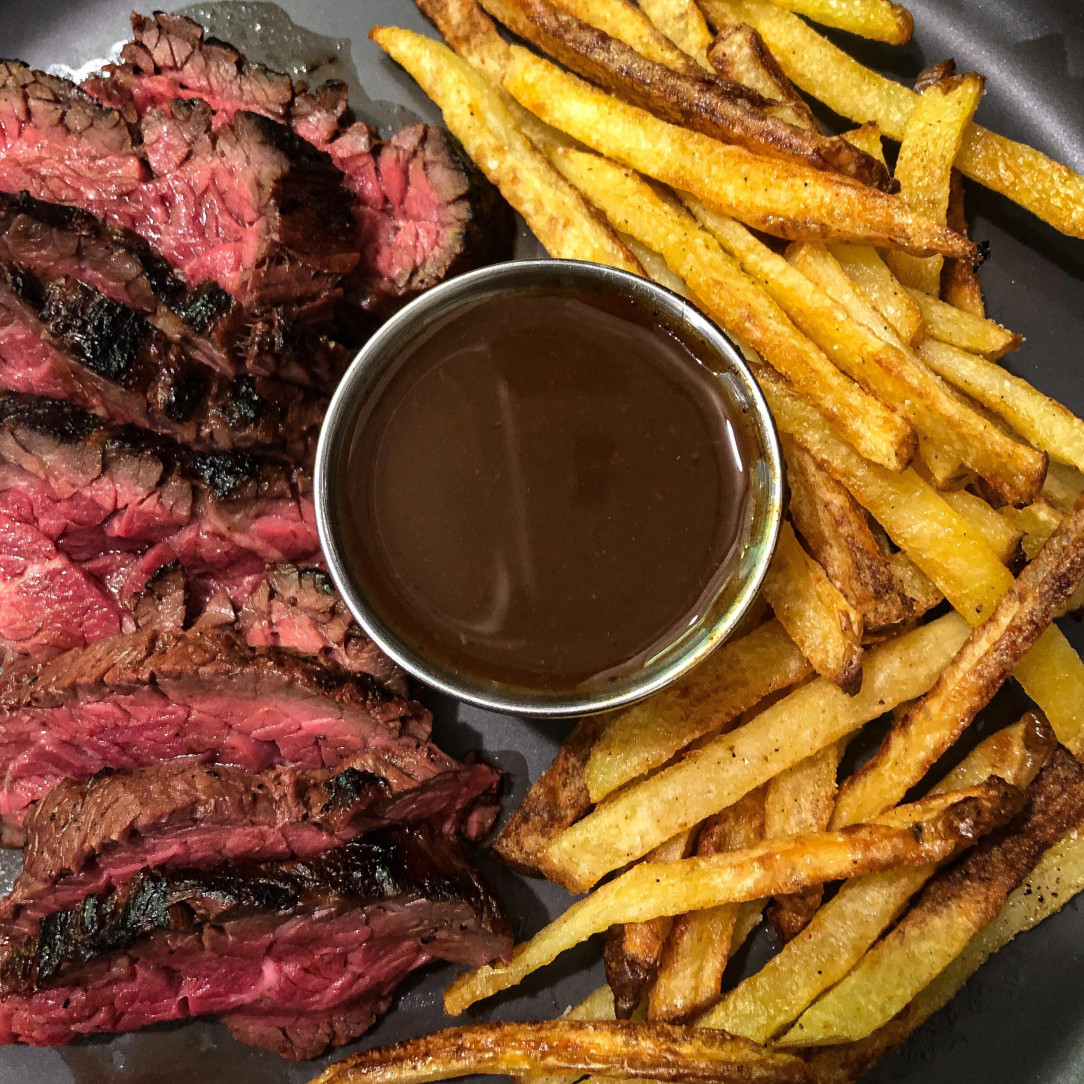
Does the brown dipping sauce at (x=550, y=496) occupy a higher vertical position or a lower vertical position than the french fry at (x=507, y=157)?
lower

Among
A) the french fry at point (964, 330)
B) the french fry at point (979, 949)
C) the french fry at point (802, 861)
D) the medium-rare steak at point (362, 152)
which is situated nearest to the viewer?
the french fry at point (802, 861)

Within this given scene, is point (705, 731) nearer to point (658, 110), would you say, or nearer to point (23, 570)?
point (658, 110)

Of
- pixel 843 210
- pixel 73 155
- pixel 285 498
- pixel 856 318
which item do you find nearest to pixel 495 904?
pixel 285 498

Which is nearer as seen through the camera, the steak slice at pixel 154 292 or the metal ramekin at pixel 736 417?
the metal ramekin at pixel 736 417

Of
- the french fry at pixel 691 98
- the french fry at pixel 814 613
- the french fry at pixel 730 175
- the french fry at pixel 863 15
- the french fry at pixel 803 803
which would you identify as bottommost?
the french fry at pixel 803 803

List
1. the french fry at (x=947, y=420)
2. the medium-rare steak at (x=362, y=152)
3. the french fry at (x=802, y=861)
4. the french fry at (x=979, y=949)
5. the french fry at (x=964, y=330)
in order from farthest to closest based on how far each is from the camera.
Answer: the medium-rare steak at (x=362, y=152) → the french fry at (x=964, y=330) → the french fry at (x=979, y=949) → the french fry at (x=947, y=420) → the french fry at (x=802, y=861)

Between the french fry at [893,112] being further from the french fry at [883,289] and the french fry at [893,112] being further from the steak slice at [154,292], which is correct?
the steak slice at [154,292]

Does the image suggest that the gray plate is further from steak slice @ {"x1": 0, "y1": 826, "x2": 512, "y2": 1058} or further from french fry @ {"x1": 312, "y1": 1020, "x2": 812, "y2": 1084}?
french fry @ {"x1": 312, "y1": 1020, "x2": 812, "y2": 1084}

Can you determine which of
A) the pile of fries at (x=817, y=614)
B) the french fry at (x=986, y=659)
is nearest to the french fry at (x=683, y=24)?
the pile of fries at (x=817, y=614)
